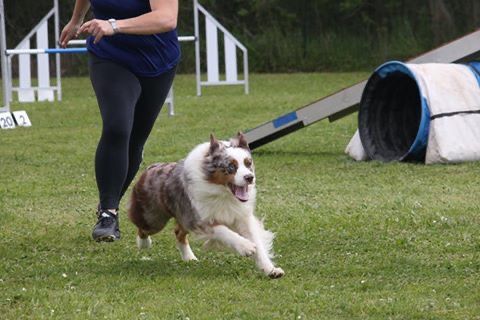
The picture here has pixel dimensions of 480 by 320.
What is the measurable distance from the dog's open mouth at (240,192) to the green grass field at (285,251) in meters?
0.37

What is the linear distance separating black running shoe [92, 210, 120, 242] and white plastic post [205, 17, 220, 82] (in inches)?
522

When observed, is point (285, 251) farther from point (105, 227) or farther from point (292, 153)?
point (292, 153)

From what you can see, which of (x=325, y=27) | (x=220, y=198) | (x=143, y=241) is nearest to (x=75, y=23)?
(x=143, y=241)

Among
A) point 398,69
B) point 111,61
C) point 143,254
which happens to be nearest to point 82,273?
point 143,254

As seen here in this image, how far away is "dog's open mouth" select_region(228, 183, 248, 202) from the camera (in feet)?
18.3

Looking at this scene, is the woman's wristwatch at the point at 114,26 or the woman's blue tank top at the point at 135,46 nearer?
the woman's wristwatch at the point at 114,26

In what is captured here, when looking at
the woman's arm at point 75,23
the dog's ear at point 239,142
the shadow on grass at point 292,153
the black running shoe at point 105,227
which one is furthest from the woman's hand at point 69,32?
the shadow on grass at point 292,153

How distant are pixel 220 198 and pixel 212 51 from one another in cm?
1407

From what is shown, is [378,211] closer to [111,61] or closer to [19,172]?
A: [111,61]

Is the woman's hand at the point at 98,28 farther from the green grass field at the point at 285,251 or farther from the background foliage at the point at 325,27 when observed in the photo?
the background foliage at the point at 325,27

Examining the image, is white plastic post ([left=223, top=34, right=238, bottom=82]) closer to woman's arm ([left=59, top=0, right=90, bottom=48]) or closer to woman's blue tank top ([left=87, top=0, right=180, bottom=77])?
woman's arm ([left=59, top=0, right=90, bottom=48])

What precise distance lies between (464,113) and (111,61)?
4.99 metres

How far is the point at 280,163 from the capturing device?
1058 centimetres

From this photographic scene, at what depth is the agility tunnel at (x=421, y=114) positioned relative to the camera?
33.0ft
